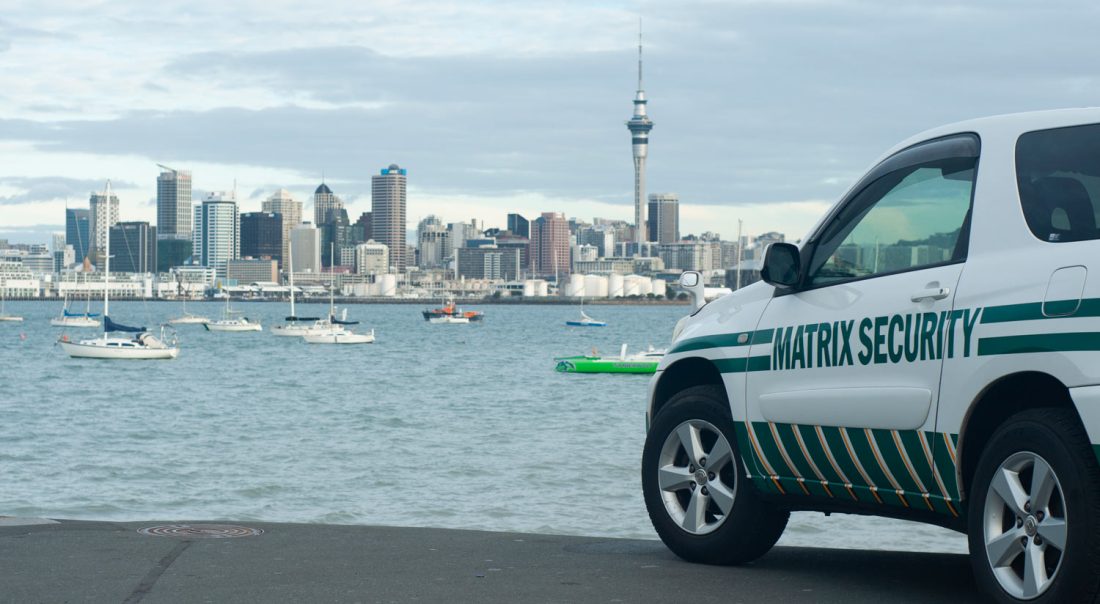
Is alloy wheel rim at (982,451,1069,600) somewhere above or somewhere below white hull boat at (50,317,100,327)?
above

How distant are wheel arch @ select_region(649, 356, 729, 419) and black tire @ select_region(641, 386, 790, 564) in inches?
5.2

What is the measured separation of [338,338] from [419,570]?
91245 millimetres

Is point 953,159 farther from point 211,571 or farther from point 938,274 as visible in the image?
point 211,571

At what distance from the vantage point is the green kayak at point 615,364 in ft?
196

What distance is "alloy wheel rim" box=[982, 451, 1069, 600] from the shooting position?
222 inches

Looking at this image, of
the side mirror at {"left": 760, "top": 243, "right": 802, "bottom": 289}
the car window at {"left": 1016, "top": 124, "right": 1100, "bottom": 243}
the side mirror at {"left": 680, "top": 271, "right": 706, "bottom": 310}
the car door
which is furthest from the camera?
the side mirror at {"left": 680, "top": 271, "right": 706, "bottom": 310}

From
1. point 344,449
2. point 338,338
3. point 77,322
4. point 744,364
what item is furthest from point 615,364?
point 77,322

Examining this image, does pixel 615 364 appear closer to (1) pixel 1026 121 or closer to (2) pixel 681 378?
(2) pixel 681 378

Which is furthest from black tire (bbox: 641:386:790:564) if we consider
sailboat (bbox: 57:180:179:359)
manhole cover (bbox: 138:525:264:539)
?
sailboat (bbox: 57:180:179:359)

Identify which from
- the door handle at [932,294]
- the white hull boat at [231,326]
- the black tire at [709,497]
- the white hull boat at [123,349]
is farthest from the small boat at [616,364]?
the white hull boat at [231,326]

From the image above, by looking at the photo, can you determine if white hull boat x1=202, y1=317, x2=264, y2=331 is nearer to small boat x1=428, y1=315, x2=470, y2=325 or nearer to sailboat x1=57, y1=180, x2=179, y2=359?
small boat x1=428, y1=315, x2=470, y2=325

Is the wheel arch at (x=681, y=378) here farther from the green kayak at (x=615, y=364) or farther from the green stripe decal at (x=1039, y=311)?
the green kayak at (x=615, y=364)

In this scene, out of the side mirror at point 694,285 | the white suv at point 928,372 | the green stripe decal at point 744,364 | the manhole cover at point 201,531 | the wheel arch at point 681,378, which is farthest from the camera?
the manhole cover at point 201,531

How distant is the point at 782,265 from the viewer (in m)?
7.12
